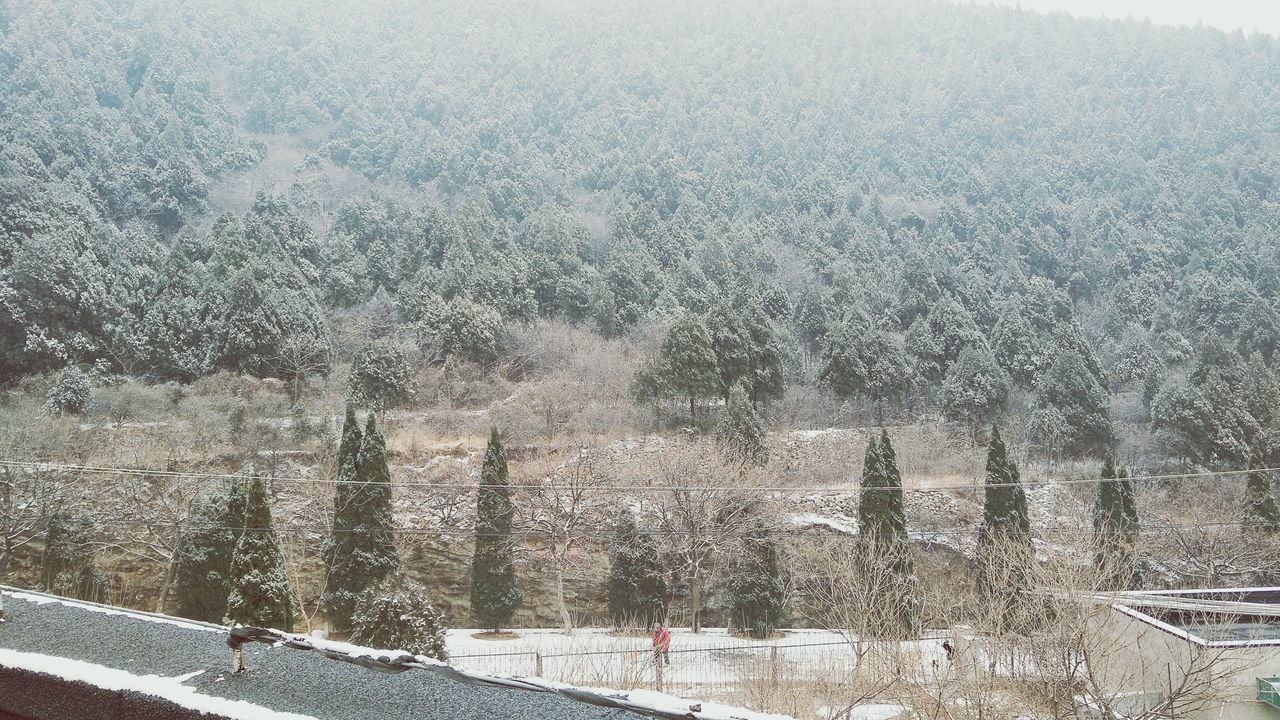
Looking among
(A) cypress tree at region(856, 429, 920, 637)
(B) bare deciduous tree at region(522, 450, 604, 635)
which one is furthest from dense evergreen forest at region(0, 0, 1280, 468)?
(A) cypress tree at region(856, 429, 920, 637)

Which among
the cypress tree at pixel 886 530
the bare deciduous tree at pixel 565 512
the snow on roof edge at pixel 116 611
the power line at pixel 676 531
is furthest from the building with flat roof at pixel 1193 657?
the bare deciduous tree at pixel 565 512

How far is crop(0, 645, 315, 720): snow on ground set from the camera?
167 centimetres

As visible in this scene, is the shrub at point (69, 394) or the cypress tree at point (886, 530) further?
the shrub at point (69, 394)

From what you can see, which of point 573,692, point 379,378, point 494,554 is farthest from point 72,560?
point 573,692

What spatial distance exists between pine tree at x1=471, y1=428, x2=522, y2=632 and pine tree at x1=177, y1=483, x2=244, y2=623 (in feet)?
13.6

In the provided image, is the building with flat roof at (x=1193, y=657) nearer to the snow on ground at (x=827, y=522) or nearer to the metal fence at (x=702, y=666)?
the metal fence at (x=702, y=666)

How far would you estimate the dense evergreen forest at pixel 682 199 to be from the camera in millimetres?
25766

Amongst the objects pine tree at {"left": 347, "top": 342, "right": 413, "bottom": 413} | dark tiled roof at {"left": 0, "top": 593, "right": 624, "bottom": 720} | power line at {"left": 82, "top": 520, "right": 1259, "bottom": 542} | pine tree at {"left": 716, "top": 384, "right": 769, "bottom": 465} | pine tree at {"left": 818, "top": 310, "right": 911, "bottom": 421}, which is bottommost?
power line at {"left": 82, "top": 520, "right": 1259, "bottom": 542}

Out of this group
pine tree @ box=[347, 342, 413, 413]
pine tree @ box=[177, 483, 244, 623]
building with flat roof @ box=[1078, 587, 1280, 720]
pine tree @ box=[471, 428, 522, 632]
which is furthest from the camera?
pine tree @ box=[347, 342, 413, 413]

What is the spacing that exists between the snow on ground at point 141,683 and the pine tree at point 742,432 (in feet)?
60.7

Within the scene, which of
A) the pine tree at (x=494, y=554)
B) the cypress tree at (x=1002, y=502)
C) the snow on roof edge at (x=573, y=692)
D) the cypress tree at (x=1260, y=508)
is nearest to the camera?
the snow on roof edge at (x=573, y=692)

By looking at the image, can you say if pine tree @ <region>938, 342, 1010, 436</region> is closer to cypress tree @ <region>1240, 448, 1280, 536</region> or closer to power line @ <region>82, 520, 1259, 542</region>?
power line @ <region>82, 520, 1259, 542</region>

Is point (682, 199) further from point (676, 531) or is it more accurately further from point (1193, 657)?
point (1193, 657)

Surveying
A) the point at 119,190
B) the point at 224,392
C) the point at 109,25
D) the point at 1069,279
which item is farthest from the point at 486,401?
the point at 109,25
